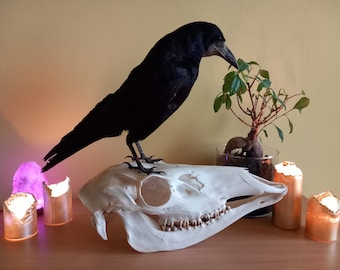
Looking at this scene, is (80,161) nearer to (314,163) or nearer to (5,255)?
(5,255)

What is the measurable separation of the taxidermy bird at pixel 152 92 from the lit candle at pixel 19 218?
5.2 inches

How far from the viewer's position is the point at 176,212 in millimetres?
712

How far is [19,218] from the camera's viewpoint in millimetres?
780

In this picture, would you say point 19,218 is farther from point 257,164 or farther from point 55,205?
point 257,164

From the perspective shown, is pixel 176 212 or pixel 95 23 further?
pixel 95 23

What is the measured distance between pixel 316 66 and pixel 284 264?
2.23ft

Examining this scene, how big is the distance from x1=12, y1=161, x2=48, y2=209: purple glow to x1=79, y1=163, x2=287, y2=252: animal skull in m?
0.24

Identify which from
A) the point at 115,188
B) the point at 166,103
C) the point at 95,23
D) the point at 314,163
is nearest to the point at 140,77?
the point at 166,103

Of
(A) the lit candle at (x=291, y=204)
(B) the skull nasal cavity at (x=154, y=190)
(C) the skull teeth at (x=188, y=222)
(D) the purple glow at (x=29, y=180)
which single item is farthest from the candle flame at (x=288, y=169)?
(D) the purple glow at (x=29, y=180)

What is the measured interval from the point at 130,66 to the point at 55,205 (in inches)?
17.5

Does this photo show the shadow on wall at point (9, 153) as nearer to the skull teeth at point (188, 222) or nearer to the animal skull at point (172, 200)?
the animal skull at point (172, 200)

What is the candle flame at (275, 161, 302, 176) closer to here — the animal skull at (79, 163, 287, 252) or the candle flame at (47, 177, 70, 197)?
the animal skull at (79, 163, 287, 252)

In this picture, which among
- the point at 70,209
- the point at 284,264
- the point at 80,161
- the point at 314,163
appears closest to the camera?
the point at 284,264

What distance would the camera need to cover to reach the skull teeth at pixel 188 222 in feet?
2.37
